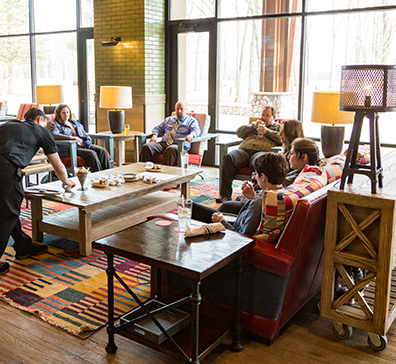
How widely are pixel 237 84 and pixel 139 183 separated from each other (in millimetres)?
3409

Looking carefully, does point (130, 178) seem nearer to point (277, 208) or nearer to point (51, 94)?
point (277, 208)

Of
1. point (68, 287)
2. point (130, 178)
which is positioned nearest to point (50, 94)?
point (130, 178)

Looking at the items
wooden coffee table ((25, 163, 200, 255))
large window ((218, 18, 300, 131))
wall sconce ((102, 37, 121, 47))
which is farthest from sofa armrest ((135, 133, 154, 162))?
wall sconce ((102, 37, 121, 47))

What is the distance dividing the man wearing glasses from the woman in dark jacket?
5.48ft

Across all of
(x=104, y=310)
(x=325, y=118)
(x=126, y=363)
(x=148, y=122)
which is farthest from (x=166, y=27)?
(x=126, y=363)

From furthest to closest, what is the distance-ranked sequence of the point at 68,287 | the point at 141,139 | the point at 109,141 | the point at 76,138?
the point at 141,139
the point at 109,141
the point at 76,138
the point at 68,287

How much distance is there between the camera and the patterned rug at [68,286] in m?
2.79

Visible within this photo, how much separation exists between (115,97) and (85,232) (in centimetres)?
336

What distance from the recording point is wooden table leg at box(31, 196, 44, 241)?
3.91m

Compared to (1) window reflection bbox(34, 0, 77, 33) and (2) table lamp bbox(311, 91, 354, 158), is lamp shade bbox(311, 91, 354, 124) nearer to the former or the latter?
(2) table lamp bbox(311, 91, 354, 158)

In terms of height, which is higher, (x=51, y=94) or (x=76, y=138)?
(x=51, y=94)

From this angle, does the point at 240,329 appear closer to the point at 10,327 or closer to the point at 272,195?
the point at 272,195

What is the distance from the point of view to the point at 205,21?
7145mm

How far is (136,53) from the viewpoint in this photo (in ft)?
24.1
